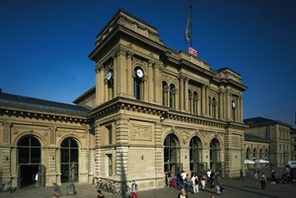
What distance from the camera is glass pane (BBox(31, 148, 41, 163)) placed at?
90.7 feet

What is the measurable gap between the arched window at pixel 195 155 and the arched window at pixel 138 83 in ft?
35.5

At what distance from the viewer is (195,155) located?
34.7 m

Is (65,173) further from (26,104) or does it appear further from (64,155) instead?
(26,104)

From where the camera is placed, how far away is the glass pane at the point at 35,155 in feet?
90.7

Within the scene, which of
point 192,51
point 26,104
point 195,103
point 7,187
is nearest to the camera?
point 7,187

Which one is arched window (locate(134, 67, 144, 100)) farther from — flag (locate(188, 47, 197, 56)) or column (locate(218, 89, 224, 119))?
column (locate(218, 89, 224, 119))

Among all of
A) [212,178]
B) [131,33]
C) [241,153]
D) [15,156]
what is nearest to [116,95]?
[131,33]

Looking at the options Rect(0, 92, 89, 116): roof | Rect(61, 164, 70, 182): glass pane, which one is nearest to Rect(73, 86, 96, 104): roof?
Rect(0, 92, 89, 116): roof

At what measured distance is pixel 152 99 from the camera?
27734 mm

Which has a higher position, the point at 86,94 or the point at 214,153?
the point at 86,94

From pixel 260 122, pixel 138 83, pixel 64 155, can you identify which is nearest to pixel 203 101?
pixel 138 83

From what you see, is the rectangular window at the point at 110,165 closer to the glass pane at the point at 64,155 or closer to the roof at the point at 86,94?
the glass pane at the point at 64,155

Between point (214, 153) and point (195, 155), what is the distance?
5015 millimetres

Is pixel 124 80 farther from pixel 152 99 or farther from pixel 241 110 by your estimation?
pixel 241 110
